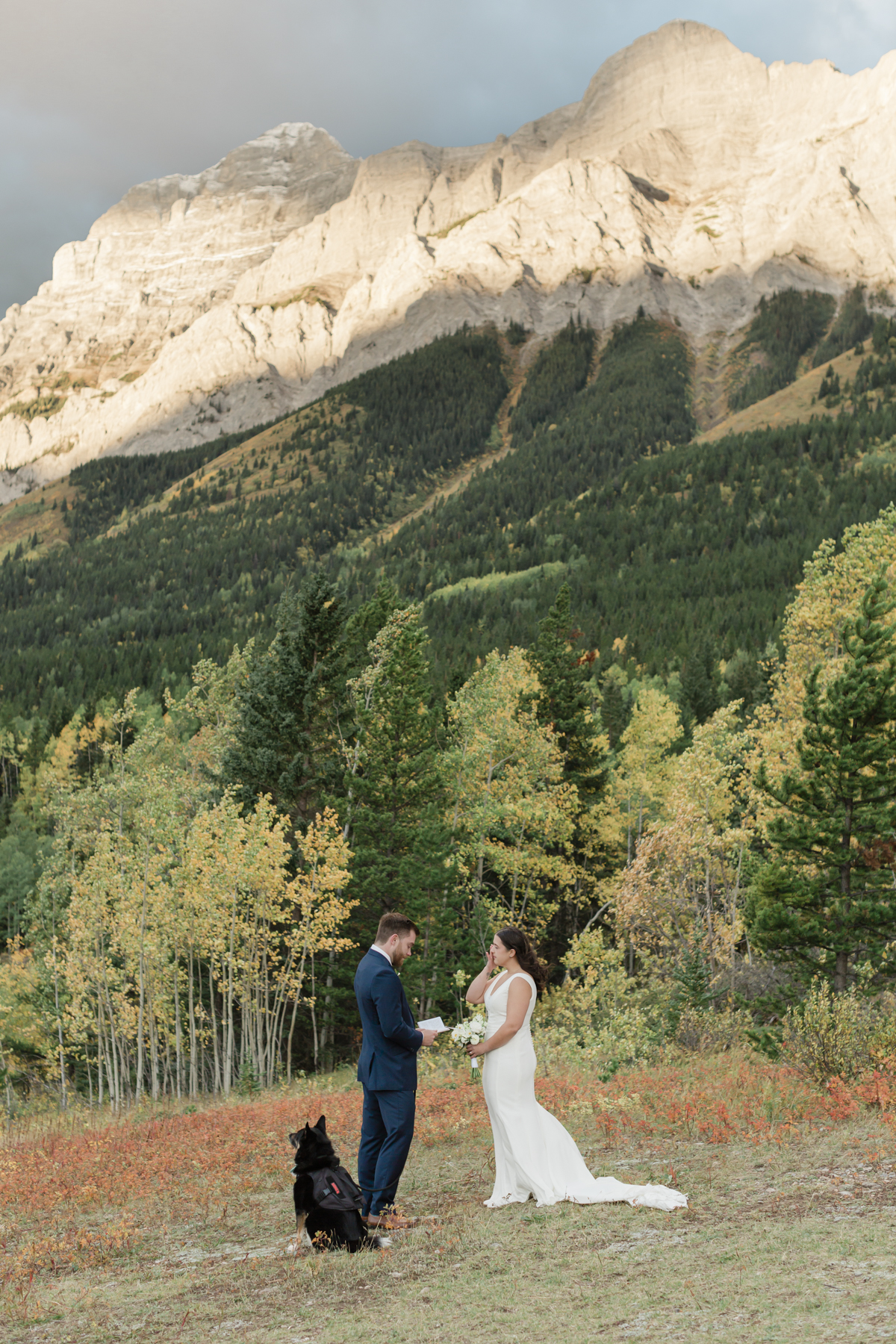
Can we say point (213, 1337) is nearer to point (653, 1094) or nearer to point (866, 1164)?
point (866, 1164)

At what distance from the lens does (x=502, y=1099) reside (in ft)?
29.0

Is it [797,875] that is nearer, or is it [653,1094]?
[653,1094]

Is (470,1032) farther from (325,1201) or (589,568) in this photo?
(589,568)

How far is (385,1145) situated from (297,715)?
26704 mm

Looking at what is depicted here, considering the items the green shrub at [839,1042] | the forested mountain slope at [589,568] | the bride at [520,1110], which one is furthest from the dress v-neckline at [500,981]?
the forested mountain slope at [589,568]

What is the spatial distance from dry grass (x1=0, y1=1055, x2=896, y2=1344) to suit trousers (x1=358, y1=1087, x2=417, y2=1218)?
41 cm

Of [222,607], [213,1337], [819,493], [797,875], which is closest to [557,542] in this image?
[819,493]

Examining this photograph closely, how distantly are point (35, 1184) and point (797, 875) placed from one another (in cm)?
1322

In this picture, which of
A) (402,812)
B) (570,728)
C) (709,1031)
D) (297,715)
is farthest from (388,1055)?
(570,728)

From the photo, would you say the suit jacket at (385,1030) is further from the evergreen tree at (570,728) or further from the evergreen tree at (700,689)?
the evergreen tree at (700,689)

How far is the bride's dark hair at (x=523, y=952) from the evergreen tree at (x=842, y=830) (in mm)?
9299

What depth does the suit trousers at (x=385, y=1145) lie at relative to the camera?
8391 millimetres

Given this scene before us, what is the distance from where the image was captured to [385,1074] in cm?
845

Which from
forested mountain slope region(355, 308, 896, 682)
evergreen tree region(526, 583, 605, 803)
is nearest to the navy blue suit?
evergreen tree region(526, 583, 605, 803)
